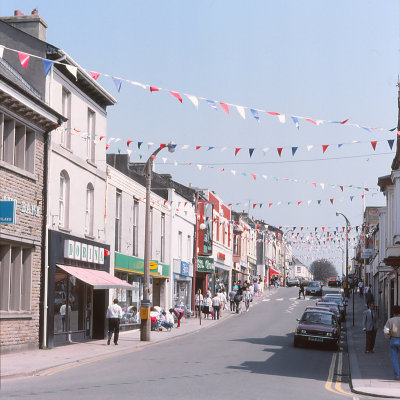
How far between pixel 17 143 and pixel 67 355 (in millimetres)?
6611

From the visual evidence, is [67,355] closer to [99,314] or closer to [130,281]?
[99,314]

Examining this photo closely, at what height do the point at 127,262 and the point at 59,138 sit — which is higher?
the point at 59,138

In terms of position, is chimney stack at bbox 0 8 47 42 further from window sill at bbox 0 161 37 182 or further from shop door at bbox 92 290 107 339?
Answer: shop door at bbox 92 290 107 339

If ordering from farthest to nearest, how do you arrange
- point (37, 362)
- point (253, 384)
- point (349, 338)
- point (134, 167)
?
1. point (134, 167)
2. point (349, 338)
3. point (37, 362)
4. point (253, 384)

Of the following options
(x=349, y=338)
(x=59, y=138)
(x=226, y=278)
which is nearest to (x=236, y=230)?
(x=226, y=278)

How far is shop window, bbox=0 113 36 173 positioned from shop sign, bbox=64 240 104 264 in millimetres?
3463

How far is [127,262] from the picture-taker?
1293 inches

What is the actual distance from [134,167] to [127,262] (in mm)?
18346

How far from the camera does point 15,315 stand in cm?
2128

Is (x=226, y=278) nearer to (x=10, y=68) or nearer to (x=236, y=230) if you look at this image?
(x=236, y=230)

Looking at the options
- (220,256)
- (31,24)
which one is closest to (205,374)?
(31,24)

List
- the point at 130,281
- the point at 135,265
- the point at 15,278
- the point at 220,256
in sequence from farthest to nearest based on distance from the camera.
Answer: the point at 220,256 → the point at 135,265 → the point at 130,281 → the point at 15,278

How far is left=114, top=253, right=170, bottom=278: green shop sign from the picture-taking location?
31602 millimetres

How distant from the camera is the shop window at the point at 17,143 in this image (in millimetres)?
21203
